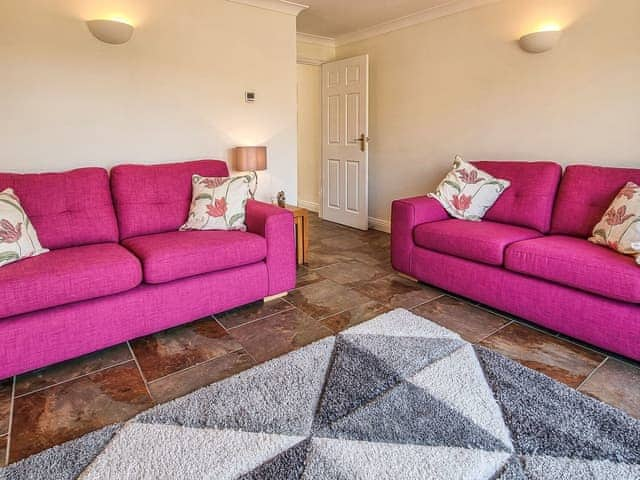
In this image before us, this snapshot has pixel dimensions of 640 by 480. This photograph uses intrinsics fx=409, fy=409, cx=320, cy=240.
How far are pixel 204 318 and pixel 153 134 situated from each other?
1.62 metres

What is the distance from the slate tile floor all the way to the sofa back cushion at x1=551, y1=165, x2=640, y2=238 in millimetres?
788

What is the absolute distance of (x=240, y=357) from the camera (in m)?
2.18

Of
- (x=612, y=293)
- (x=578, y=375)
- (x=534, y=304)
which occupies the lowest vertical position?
(x=578, y=375)

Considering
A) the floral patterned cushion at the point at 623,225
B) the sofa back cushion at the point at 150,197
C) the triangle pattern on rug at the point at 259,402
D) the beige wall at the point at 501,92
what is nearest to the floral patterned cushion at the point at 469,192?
the beige wall at the point at 501,92

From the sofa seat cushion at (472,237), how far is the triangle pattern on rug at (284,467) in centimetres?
176

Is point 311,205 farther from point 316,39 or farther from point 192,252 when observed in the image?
point 192,252

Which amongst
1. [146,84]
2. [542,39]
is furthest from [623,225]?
[146,84]

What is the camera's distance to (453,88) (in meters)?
3.94

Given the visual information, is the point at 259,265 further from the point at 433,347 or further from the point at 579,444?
the point at 579,444

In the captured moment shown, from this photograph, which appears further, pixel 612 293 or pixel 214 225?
pixel 214 225

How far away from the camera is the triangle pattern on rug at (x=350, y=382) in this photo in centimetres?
173

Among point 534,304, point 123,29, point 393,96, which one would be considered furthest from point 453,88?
point 123,29

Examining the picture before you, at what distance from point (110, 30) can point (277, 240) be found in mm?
1890

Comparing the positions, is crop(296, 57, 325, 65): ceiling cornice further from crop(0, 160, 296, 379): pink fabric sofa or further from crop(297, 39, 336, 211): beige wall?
crop(0, 160, 296, 379): pink fabric sofa
